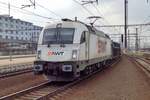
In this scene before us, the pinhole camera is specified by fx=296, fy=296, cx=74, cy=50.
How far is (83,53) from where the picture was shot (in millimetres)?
16375

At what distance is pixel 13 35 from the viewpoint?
92.6m

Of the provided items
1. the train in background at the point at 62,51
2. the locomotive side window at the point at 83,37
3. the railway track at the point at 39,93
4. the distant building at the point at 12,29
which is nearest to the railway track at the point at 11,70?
the train in background at the point at 62,51

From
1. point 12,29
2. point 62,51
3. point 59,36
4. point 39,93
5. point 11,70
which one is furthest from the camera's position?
point 12,29

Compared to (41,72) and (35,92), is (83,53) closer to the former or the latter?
(41,72)

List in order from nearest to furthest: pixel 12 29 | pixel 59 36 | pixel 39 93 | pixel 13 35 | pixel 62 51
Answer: pixel 39 93, pixel 62 51, pixel 59 36, pixel 12 29, pixel 13 35

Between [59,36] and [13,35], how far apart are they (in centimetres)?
7880

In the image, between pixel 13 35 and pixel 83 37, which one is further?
pixel 13 35

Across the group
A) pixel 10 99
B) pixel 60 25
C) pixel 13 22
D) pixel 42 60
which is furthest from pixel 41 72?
pixel 13 22

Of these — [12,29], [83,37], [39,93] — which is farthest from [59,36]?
[12,29]

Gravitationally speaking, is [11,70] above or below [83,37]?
below

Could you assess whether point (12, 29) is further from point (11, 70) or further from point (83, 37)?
point (83, 37)

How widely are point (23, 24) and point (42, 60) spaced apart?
309ft

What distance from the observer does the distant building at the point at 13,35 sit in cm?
6770

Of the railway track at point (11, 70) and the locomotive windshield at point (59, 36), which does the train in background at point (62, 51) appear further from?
the railway track at point (11, 70)
